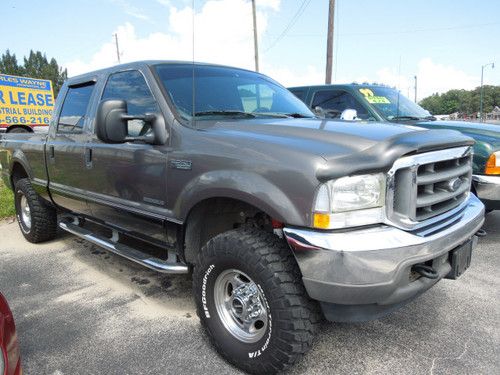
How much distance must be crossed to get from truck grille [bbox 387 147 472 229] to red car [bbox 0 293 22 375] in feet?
5.76

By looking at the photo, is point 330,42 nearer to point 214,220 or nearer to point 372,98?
point 372,98

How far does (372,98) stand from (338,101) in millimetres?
510

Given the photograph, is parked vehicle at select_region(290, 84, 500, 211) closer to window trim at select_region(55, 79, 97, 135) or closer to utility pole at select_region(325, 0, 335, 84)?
window trim at select_region(55, 79, 97, 135)

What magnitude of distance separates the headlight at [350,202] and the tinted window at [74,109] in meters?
2.71

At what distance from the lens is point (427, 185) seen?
7.53ft

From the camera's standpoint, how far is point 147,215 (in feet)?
9.84

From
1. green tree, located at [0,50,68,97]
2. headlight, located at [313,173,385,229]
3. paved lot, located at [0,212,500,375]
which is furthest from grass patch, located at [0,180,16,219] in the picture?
green tree, located at [0,50,68,97]

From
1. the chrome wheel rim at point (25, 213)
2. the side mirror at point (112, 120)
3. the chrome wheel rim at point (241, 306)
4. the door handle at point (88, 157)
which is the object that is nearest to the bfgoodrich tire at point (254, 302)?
the chrome wheel rim at point (241, 306)

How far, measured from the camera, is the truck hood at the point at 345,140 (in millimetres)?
2006

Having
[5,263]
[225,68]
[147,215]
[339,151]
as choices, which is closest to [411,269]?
[339,151]

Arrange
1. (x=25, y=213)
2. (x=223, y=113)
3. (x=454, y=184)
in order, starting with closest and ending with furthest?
(x=454, y=184), (x=223, y=113), (x=25, y=213)

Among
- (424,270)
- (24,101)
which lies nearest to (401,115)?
(424,270)

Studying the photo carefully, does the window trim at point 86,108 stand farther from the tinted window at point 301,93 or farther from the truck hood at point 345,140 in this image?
the tinted window at point 301,93

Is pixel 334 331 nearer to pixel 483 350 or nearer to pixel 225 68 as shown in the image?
pixel 483 350
